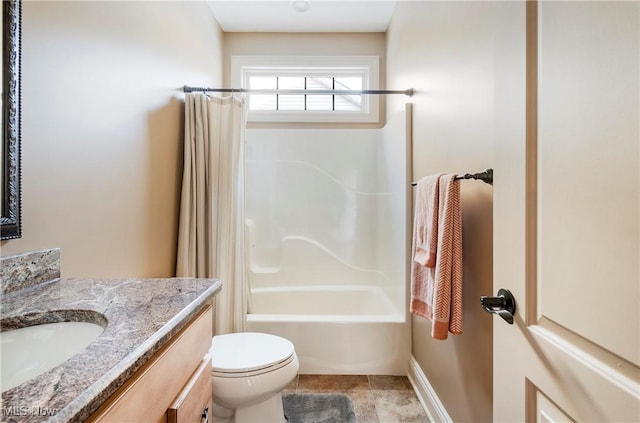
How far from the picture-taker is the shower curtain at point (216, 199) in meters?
1.86

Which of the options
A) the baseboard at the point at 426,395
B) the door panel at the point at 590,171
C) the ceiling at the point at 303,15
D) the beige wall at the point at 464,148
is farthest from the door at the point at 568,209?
the ceiling at the point at 303,15

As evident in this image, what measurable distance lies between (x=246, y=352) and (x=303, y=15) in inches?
99.9

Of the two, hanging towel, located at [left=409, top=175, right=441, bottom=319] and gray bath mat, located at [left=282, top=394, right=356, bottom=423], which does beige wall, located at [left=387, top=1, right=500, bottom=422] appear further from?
gray bath mat, located at [left=282, top=394, right=356, bottom=423]

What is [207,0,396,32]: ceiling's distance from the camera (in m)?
2.43

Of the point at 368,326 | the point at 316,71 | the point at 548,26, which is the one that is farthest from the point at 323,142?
the point at 548,26

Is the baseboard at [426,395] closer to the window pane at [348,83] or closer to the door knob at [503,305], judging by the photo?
the door knob at [503,305]

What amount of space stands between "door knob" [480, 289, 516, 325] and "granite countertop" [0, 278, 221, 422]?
706 millimetres

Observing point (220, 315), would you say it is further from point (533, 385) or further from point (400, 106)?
point (400, 106)

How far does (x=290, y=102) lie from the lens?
9.59 ft

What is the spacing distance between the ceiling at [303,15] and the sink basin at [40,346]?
2.54 m

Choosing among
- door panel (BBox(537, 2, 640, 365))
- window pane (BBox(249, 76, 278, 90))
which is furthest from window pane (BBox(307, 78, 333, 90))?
door panel (BBox(537, 2, 640, 365))

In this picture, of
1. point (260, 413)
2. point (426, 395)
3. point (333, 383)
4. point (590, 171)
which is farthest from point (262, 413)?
point (590, 171)

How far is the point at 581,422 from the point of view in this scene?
0.52 meters

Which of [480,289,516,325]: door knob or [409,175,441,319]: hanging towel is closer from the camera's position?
[480,289,516,325]: door knob
